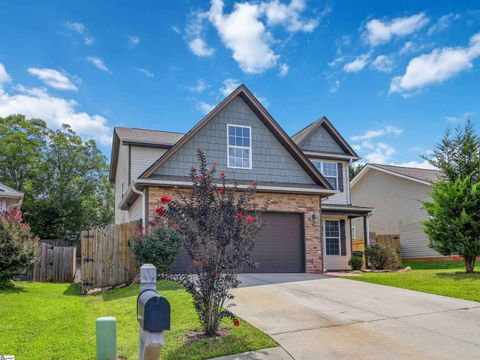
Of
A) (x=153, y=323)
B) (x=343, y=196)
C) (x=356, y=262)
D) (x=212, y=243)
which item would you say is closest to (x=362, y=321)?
(x=212, y=243)

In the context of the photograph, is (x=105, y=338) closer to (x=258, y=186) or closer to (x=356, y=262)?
(x=258, y=186)

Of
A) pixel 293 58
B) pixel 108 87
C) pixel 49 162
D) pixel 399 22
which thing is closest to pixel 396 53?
pixel 399 22

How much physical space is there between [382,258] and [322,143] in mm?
6284

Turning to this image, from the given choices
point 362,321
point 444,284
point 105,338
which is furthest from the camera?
point 444,284

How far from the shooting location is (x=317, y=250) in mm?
16219

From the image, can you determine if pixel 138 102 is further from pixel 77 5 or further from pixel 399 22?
pixel 399 22

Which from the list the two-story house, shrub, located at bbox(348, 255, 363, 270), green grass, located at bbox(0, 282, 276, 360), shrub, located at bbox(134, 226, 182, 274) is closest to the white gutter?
the two-story house

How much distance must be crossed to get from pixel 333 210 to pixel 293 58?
7988 mm

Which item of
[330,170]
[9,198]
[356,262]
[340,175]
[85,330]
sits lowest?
[85,330]

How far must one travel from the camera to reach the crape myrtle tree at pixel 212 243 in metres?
6.62

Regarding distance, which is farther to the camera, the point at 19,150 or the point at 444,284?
the point at 19,150

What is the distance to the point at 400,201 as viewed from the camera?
84.7 feet

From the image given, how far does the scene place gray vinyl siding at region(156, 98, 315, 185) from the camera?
49.5 feet

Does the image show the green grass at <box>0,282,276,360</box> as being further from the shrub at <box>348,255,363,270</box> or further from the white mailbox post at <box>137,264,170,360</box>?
the shrub at <box>348,255,363,270</box>
